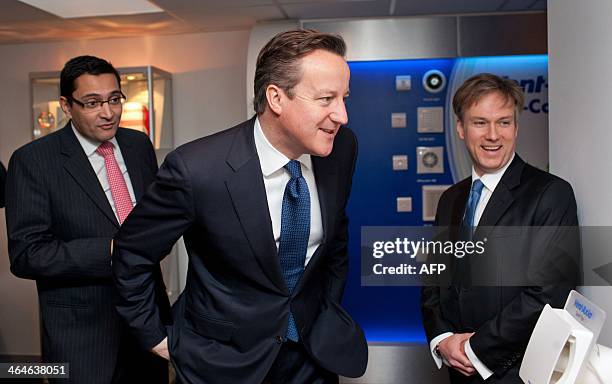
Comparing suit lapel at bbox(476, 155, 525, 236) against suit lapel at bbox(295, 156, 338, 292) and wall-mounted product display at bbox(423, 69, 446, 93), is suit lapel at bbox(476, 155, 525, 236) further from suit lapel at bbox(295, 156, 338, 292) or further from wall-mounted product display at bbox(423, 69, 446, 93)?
wall-mounted product display at bbox(423, 69, 446, 93)

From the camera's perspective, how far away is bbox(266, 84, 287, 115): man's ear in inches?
70.1

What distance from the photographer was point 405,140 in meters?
4.45

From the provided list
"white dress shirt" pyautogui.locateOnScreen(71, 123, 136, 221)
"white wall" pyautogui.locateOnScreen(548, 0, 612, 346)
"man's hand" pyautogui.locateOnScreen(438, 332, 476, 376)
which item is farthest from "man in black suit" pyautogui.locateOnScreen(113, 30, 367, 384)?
"white wall" pyautogui.locateOnScreen(548, 0, 612, 346)

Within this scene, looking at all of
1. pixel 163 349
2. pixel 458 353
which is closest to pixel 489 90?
pixel 458 353

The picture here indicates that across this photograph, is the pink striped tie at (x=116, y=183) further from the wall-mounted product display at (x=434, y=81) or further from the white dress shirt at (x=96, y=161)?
the wall-mounted product display at (x=434, y=81)

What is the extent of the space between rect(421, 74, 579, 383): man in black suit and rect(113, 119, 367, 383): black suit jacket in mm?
423

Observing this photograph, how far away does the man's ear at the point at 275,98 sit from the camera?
1.78 metres

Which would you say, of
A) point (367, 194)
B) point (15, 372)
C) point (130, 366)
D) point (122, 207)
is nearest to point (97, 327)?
point (130, 366)

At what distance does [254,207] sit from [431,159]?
2.87 meters

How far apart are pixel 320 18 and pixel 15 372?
10.7 ft

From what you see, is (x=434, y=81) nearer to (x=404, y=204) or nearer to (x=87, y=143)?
(x=404, y=204)

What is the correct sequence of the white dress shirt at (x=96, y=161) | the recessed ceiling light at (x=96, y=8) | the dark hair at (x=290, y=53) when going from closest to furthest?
the dark hair at (x=290, y=53) → the white dress shirt at (x=96, y=161) → the recessed ceiling light at (x=96, y=8)

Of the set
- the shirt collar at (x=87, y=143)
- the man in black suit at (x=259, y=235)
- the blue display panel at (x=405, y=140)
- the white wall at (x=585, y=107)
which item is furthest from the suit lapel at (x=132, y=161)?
the blue display panel at (x=405, y=140)

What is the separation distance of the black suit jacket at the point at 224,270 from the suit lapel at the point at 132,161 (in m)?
0.72
